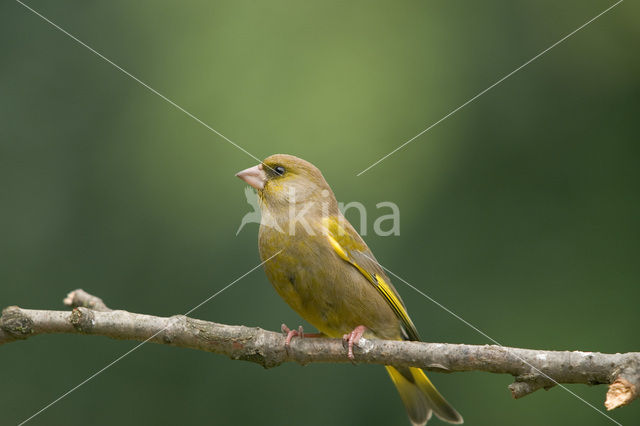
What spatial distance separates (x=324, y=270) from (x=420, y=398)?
1237 millimetres

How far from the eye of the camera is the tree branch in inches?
121

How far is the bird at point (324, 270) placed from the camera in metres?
4.03

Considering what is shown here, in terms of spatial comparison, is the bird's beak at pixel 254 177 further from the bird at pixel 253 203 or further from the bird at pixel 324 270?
the bird at pixel 253 203

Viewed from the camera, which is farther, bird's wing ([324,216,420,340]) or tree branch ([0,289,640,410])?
bird's wing ([324,216,420,340])

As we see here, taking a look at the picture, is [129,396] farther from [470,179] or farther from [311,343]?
[470,179]

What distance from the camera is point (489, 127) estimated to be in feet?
19.8

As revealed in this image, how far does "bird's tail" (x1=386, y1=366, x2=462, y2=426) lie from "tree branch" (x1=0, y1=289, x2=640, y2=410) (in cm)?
97

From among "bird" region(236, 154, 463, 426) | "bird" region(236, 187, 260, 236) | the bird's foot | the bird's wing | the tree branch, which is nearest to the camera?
the tree branch

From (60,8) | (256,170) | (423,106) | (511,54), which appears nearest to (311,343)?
(256,170)

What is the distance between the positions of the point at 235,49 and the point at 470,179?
228cm
